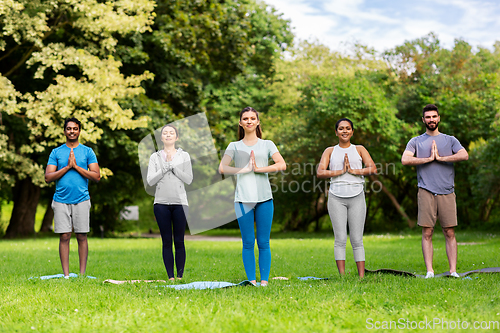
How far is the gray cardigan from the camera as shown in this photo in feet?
21.1

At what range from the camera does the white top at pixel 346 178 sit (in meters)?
6.26

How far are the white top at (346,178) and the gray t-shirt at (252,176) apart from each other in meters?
1.08

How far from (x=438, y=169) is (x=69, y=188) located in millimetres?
5198

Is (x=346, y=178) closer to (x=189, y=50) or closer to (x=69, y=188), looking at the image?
(x=69, y=188)

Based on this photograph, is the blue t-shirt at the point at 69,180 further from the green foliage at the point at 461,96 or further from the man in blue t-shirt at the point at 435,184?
the green foliage at the point at 461,96

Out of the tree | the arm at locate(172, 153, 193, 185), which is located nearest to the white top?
the arm at locate(172, 153, 193, 185)

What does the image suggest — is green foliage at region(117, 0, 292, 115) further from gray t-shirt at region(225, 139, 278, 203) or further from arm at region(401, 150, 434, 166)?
arm at region(401, 150, 434, 166)

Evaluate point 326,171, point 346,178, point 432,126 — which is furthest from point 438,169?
point 326,171

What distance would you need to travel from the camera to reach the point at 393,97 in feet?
72.1

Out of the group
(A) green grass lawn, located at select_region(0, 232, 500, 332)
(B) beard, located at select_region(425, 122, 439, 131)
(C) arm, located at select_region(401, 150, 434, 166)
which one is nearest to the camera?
(A) green grass lawn, located at select_region(0, 232, 500, 332)

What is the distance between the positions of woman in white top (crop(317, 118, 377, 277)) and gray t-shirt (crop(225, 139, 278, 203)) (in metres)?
1.02

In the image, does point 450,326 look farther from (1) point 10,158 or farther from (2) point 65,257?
(1) point 10,158

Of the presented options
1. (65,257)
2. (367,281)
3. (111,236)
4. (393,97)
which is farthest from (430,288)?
(111,236)

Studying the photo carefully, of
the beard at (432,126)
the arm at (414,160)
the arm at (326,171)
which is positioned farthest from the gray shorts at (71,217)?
the beard at (432,126)
